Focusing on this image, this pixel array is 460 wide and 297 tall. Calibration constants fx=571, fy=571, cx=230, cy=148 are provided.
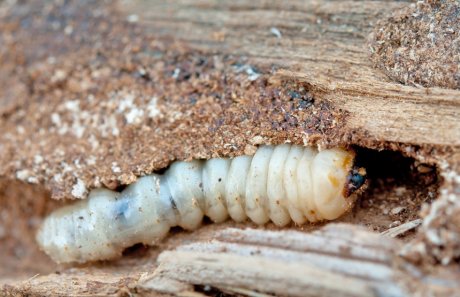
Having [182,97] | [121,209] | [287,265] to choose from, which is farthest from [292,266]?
[182,97]

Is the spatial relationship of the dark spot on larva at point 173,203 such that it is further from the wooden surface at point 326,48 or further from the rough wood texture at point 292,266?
the wooden surface at point 326,48

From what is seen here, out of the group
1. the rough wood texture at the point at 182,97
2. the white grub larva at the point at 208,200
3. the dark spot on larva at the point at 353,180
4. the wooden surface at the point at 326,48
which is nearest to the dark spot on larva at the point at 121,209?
the white grub larva at the point at 208,200

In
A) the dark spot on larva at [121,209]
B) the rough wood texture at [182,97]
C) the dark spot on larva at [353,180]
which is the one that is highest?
the rough wood texture at [182,97]

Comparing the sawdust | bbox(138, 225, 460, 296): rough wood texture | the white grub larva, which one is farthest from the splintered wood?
the sawdust

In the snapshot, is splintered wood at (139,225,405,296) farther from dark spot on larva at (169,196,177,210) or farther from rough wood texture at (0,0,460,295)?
dark spot on larva at (169,196,177,210)

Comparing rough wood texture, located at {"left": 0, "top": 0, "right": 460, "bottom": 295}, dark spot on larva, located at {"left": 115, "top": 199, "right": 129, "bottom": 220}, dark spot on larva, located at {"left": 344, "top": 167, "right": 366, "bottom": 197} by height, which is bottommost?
dark spot on larva, located at {"left": 115, "top": 199, "right": 129, "bottom": 220}

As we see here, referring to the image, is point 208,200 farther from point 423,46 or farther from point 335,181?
point 423,46

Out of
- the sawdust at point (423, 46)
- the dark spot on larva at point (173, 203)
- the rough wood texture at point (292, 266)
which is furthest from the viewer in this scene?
the dark spot on larva at point (173, 203)
